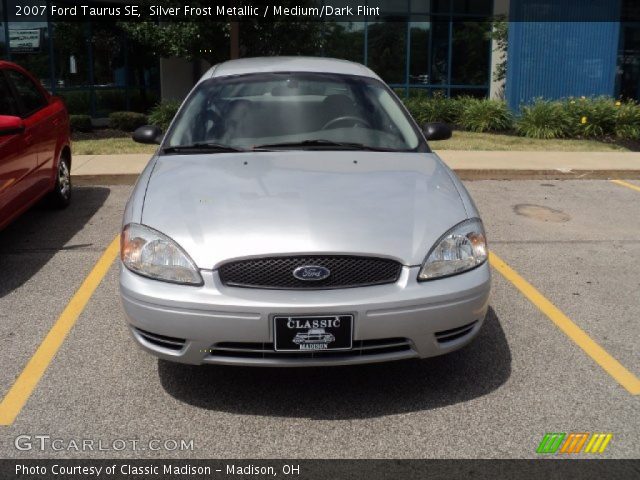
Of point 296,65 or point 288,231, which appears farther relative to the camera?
point 296,65

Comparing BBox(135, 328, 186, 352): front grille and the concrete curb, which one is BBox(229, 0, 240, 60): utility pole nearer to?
the concrete curb

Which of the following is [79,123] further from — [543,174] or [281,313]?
[281,313]

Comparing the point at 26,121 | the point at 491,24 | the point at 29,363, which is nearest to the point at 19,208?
the point at 26,121

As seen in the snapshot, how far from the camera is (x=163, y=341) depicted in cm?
328

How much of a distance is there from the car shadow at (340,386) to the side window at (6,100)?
11.3 ft

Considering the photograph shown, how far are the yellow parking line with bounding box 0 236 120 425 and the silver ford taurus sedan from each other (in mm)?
712

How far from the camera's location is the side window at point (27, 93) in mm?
6551

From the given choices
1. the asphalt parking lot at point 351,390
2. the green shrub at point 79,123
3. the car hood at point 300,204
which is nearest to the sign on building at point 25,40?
the green shrub at point 79,123

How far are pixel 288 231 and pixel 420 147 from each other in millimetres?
1600

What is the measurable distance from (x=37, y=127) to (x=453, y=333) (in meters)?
4.79

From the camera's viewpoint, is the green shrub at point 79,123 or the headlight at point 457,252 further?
the green shrub at point 79,123

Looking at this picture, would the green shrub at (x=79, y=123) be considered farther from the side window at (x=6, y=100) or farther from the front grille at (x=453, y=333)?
the front grille at (x=453, y=333)

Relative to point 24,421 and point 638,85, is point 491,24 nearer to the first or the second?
point 638,85

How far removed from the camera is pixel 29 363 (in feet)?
12.8
